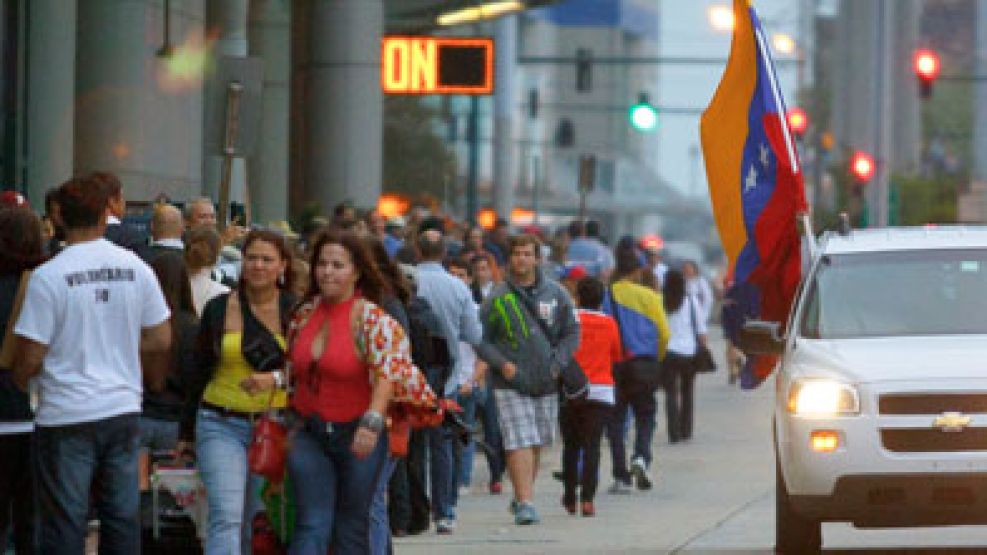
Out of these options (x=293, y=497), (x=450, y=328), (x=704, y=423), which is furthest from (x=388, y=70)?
(x=293, y=497)

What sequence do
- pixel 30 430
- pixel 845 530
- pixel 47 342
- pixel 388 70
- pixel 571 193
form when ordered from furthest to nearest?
pixel 571 193 < pixel 388 70 < pixel 845 530 < pixel 30 430 < pixel 47 342

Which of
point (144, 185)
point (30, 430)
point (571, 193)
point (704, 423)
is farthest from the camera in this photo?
point (571, 193)

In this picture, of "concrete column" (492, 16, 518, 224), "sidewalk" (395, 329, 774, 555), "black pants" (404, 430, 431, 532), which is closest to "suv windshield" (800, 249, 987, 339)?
"sidewalk" (395, 329, 774, 555)

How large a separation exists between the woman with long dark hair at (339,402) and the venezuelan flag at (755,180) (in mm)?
6711

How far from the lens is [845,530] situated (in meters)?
17.8

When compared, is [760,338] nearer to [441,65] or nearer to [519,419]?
[519,419]

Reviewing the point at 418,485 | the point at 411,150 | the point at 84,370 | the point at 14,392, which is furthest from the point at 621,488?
the point at 411,150

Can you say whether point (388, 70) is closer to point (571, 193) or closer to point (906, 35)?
point (571, 193)

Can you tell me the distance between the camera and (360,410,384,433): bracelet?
35.8ft

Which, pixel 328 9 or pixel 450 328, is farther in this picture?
pixel 328 9

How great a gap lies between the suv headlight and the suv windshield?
0.86 metres

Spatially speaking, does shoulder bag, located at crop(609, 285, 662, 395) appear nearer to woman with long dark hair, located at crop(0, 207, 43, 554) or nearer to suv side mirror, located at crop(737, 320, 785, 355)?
suv side mirror, located at crop(737, 320, 785, 355)

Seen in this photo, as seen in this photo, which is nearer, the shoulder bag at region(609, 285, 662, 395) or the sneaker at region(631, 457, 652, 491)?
the sneaker at region(631, 457, 652, 491)

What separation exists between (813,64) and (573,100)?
20847 millimetres
